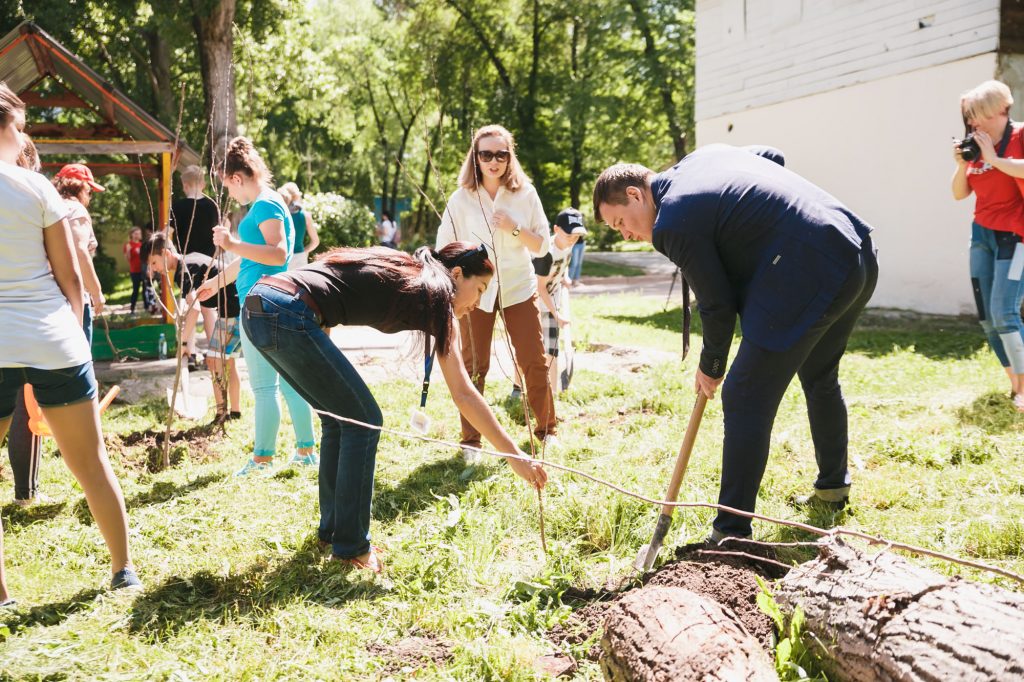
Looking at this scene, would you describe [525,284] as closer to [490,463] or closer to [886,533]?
[490,463]

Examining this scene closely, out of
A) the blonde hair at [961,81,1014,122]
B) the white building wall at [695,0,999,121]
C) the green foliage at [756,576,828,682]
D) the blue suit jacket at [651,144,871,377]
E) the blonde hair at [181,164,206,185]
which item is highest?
the white building wall at [695,0,999,121]

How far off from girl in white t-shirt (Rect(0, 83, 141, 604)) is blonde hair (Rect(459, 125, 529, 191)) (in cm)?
230

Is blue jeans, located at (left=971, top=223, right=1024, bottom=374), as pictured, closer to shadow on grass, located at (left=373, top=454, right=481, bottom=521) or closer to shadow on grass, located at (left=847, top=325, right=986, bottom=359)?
shadow on grass, located at (left=847, top=325, right=986, bottom=359)

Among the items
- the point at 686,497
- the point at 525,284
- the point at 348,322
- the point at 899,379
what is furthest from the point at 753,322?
the point at 899,379

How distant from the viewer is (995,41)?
8.82m

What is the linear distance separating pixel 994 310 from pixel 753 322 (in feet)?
9.84

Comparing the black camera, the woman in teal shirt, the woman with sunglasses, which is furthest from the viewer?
the black camera

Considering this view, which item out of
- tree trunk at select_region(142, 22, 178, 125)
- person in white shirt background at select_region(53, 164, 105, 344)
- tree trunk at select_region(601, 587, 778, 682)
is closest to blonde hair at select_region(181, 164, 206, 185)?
A: person in white shirt background at select_region(53, 164, 105, 344)

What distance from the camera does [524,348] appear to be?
4.81 meters

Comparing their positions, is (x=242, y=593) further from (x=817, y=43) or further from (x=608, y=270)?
(x=608, y=270)

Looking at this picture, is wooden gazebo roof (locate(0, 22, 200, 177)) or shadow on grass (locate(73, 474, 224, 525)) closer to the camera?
shadow on grass (locate(73, 474, 224, 525))

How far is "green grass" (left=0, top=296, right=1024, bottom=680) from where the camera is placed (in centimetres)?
263

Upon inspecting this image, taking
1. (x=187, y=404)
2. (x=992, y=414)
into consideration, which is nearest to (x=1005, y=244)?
(x=992, y=414)

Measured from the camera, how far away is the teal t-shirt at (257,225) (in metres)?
4.37
